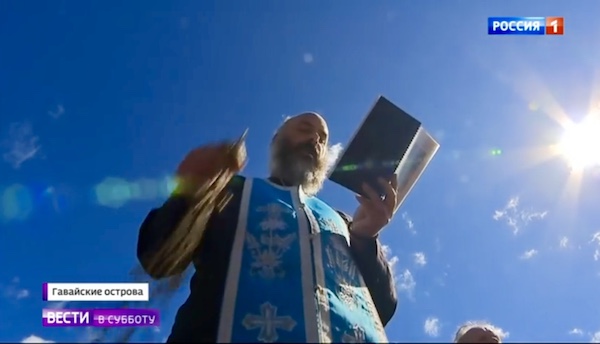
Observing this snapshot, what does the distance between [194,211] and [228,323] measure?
470mm

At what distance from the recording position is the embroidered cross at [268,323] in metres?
1.92

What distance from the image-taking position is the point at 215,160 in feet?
7.10

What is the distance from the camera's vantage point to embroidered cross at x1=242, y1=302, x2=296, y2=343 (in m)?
1.92

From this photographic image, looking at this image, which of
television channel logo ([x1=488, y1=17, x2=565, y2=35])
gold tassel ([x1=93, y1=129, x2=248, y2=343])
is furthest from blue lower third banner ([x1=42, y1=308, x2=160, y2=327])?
television channel logo ([x1=488, y1=17, x2=565, y2=35])

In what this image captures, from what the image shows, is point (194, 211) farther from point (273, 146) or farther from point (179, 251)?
point (273, 146)

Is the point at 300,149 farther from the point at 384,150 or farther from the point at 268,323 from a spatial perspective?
the point at 268,323

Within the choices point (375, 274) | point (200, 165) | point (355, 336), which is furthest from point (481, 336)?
point (200, 165)

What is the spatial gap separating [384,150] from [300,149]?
0.48 m

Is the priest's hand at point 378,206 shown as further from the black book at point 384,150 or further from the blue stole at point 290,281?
the blue stole at point 290,281

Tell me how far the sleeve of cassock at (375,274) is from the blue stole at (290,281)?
8cm

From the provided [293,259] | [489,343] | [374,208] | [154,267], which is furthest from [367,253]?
[154,267]

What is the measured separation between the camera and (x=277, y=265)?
7.23ft
